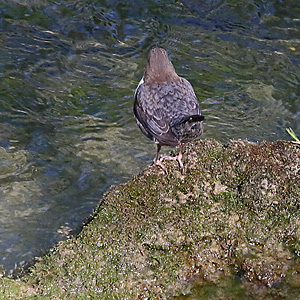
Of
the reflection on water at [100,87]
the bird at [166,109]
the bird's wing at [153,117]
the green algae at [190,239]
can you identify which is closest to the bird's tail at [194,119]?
the bird at [166,109]

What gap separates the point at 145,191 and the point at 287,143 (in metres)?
1.36

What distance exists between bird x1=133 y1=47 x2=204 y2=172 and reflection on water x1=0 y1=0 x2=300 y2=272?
35.2 inches

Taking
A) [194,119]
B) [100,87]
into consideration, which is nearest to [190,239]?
[194,119]

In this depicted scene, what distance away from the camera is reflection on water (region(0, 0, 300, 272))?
4.86m

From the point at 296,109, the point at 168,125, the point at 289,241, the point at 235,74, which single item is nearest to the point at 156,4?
the point at 235,74

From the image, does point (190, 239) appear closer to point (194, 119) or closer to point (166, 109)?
point (194, 119)

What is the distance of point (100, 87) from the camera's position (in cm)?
706

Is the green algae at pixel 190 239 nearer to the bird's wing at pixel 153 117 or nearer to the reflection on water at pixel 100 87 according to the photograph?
the bird's wing at pixel 153 117

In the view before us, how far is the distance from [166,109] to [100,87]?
9.20 ft

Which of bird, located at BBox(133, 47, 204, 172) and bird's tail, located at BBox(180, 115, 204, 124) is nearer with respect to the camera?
bird's tail, located at BBox(180, 115, 204, 124)

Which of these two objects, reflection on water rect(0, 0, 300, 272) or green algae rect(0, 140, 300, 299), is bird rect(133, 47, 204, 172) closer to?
green algae rect(0, 140, 300, 299)

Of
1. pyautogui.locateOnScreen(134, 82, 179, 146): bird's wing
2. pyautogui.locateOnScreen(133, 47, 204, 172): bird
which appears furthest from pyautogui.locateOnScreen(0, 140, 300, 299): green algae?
pyautogui.locateOnScreen(134, 82, 179, 146): bird's wing

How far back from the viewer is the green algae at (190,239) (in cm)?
309

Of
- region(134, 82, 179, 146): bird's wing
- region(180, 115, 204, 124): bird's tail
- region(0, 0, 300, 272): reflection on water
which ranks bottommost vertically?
region(0, 0, 300, 272): reflection on water
